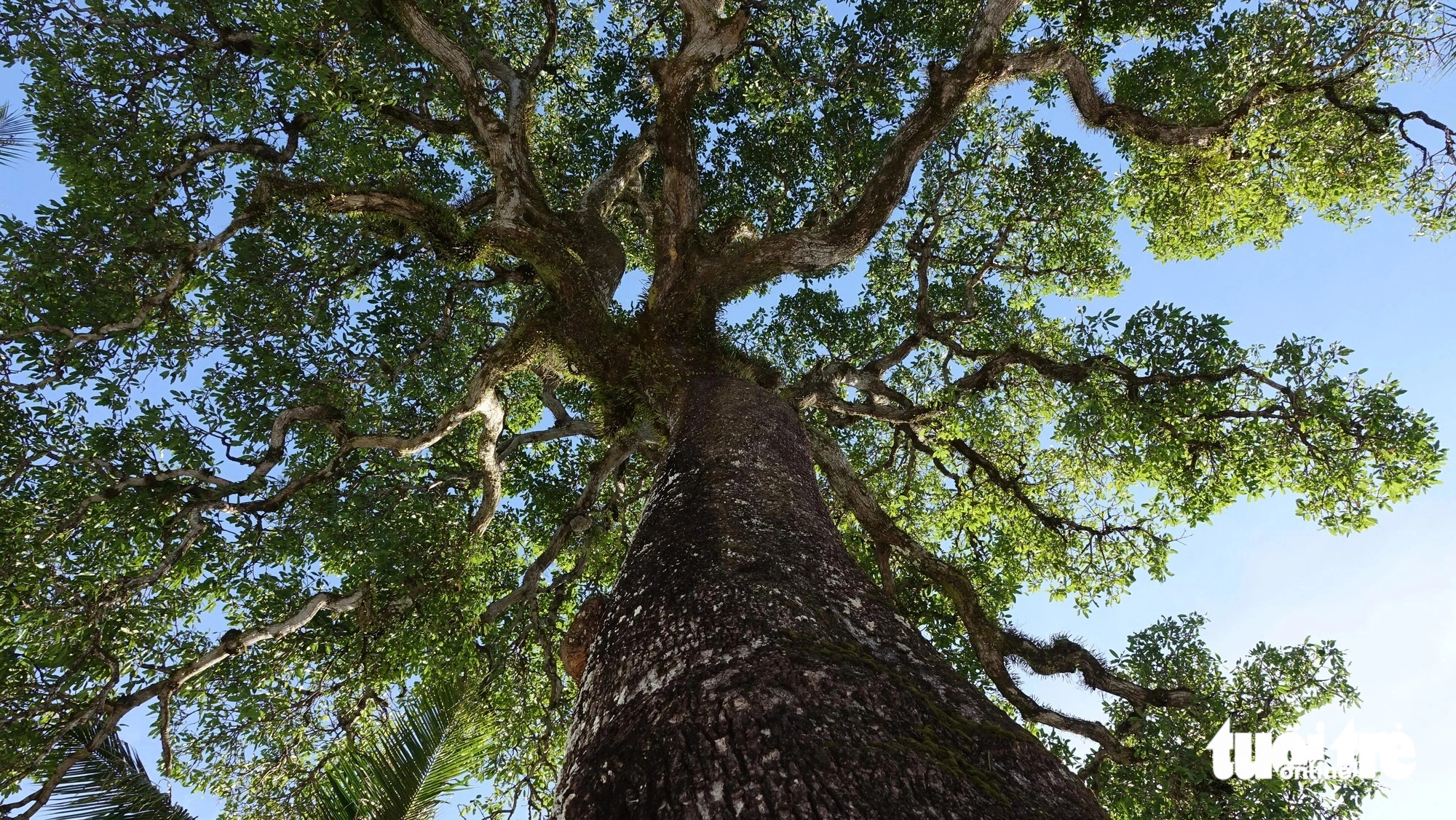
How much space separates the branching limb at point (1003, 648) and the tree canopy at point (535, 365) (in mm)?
39

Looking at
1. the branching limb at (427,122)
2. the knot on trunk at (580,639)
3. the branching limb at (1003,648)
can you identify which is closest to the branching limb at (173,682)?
the knot on trunk at (580,639)

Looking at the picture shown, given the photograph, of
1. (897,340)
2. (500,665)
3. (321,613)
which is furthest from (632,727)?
(897,340)

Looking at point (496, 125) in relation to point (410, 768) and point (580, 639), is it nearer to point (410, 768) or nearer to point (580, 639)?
point (580, 639)

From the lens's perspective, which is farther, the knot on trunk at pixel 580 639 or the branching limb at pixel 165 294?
the branching limb at pixel 165 294

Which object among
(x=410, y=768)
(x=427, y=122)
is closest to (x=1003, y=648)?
(x=410, y=768)

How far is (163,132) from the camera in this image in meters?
8.70

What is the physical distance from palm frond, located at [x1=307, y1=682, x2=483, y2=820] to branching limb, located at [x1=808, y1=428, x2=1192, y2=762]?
4.29m

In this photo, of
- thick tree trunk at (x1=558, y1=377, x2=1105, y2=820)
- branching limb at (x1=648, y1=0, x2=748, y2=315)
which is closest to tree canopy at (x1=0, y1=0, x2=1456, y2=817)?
branching limb at (x1=648, y1=0, x2=748, y2=315)

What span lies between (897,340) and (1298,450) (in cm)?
638

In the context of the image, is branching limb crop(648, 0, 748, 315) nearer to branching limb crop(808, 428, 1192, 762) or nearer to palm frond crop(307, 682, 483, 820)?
branching limb crop(808, 428, 1192, 762)

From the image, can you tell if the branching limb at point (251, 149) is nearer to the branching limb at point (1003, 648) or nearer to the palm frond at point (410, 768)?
the palm frond at point (410, 768)

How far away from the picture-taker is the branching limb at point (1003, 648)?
7.02 m

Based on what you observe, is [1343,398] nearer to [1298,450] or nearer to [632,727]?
[1298,450]

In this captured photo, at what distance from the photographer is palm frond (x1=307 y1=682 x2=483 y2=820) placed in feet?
15.5
